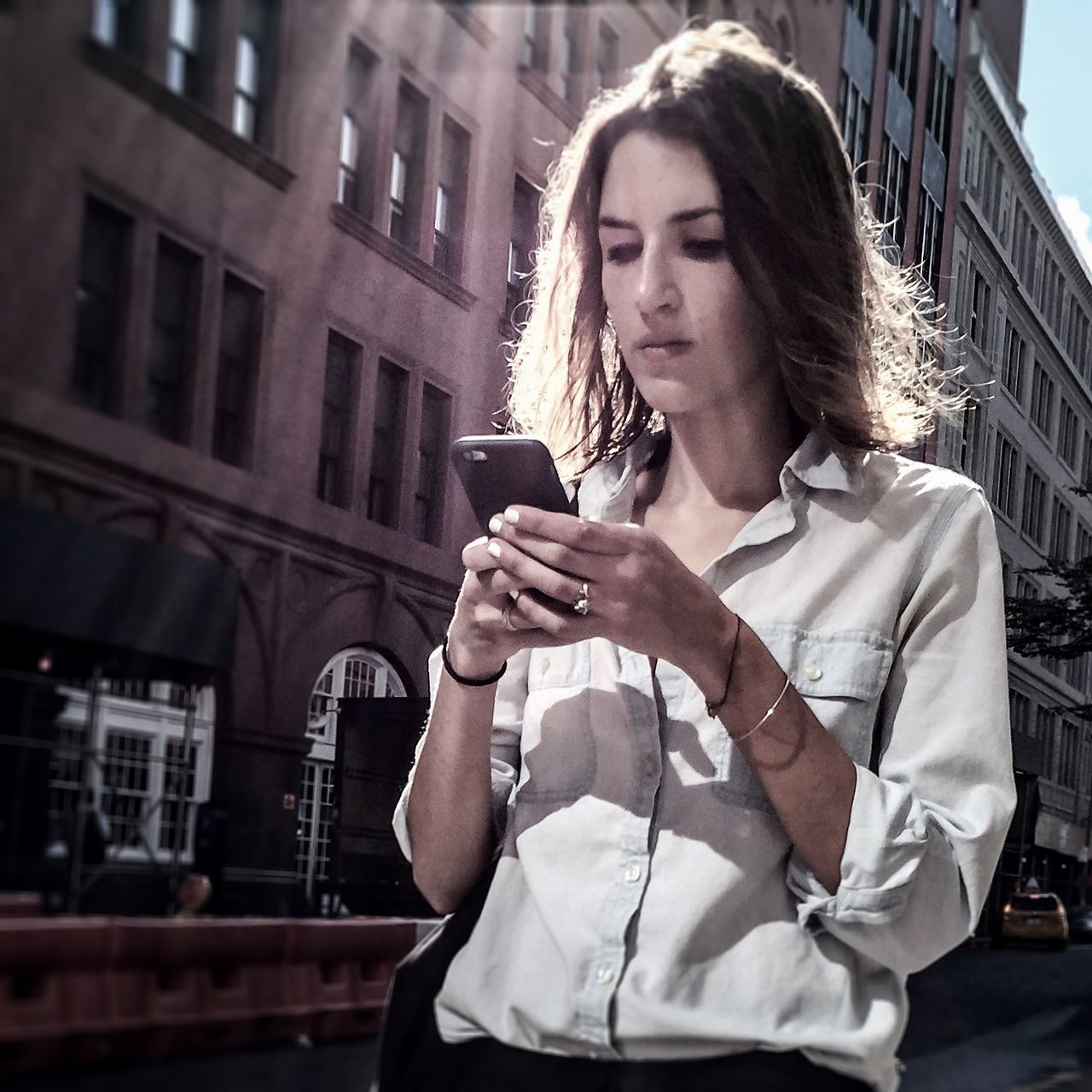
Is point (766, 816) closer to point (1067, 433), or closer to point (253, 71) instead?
point (253, 71)

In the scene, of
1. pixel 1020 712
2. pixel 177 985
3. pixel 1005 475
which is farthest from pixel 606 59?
pixel 1020 712

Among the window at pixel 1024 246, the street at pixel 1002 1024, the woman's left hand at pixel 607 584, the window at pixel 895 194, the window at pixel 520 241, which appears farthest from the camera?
the window at pixel 1024 246

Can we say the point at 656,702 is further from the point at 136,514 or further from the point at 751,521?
the point at 136,514

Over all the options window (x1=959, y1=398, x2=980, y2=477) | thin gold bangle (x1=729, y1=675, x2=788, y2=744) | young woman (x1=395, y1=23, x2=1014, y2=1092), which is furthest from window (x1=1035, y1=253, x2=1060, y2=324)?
thin gold bangle (x1=729, y1=675, x2=788, y2=744)

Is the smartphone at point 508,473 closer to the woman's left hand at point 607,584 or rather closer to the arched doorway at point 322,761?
the woman's left hand at point 607,584

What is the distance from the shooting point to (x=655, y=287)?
150cm

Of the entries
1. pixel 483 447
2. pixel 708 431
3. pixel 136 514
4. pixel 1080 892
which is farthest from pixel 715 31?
pixel 1080 892

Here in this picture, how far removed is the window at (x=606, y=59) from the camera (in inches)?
65.1

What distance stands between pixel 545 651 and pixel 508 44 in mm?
572

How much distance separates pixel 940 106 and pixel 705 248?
43.2 inches

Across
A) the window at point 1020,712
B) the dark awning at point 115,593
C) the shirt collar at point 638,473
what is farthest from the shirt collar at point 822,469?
the window at point 1020,712

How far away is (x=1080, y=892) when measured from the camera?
252 centimetres

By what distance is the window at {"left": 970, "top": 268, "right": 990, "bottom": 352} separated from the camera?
252cm

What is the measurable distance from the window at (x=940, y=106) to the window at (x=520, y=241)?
1.00m
